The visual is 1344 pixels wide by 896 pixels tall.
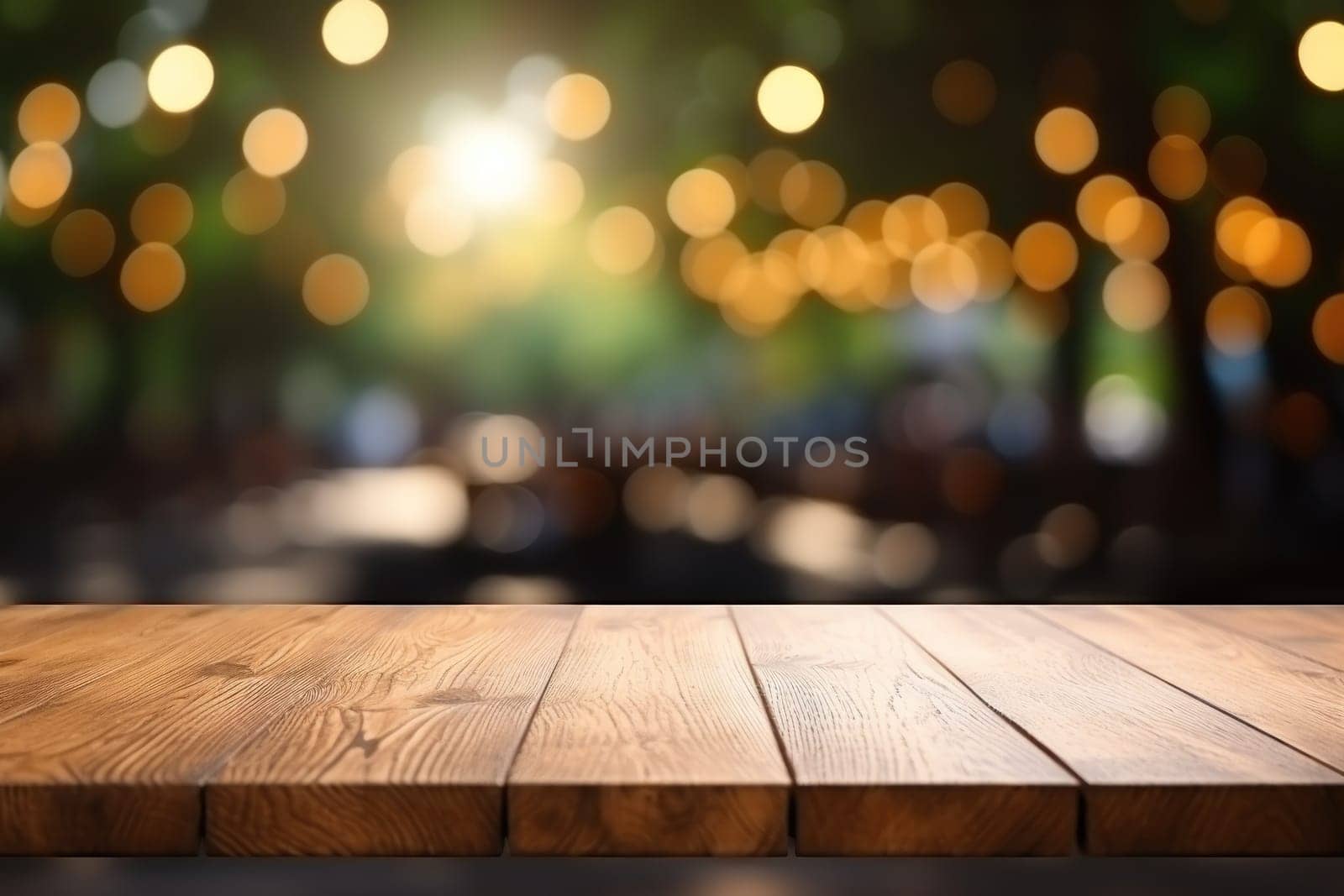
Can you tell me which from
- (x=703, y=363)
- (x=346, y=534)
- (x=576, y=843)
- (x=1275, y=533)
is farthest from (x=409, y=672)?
(x=1275, y=533)

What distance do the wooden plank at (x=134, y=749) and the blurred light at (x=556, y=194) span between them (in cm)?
71

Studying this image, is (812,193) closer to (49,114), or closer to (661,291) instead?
(661,291)

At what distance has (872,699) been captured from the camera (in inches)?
38.8

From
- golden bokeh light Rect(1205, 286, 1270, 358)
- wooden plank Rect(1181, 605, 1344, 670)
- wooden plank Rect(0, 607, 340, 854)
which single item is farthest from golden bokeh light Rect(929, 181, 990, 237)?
wooden plank Rect(0, 607, 340, 854)

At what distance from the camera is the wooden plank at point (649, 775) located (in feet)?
2.41

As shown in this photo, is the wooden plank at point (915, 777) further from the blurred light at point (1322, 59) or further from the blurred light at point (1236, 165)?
the blurred light at point (1322, 59)

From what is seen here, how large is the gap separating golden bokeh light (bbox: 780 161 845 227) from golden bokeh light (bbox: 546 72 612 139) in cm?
27

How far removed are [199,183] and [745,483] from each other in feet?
2.87

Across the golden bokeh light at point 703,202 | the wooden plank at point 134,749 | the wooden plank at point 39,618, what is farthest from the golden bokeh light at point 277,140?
the wooden plank at point 134,749

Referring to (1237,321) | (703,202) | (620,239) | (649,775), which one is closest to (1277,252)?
(1237,321)

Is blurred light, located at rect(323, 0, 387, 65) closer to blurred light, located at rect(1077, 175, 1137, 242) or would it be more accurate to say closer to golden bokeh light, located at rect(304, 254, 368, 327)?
golden bokeh light, located at rect(304, 254, 368, 327)

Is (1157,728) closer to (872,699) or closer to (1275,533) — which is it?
(872,699)

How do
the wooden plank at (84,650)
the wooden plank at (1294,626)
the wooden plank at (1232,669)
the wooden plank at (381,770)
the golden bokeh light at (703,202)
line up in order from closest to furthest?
the wooden plank at (381,770), the wooden plank at (1232,669), the wooden plank at (84,650), the wooden plank at (1294,626), the golden bokeh light at (703,202)

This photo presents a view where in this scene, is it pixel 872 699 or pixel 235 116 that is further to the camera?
pixel 235 116
